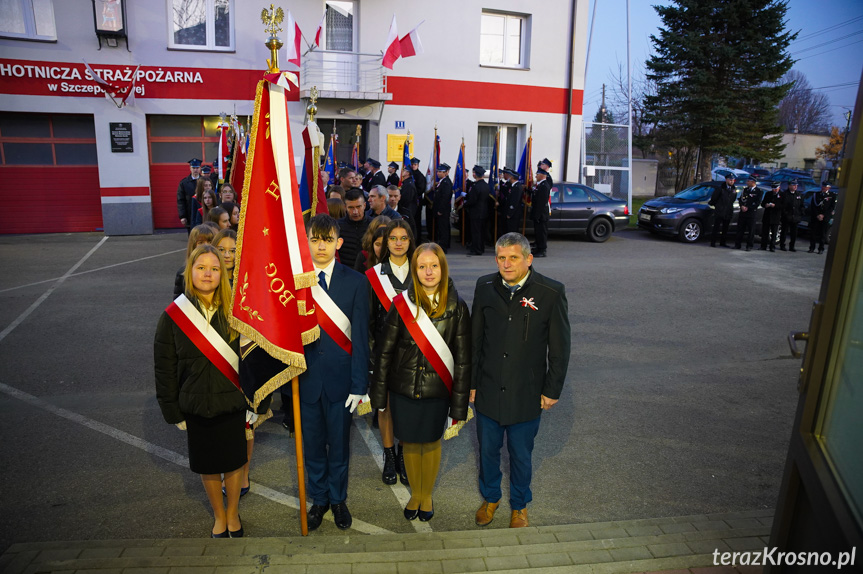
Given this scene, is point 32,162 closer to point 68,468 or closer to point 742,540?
point 68,468

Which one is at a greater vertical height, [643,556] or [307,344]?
[307,344]

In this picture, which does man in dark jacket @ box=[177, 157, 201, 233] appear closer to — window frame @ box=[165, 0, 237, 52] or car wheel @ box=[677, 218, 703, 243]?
window frame @ box=[165, 0, 237, 52]

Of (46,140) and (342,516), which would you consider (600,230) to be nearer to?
(342,516)

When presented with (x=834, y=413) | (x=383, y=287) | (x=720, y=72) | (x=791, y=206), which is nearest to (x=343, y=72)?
(x=791, y=206)

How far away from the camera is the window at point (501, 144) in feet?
64.4

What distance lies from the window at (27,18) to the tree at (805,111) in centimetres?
7348

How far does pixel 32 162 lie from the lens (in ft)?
54.7

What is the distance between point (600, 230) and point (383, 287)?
1397cm

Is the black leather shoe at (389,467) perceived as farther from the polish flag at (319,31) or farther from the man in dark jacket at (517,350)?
the polish flag at (319,31)

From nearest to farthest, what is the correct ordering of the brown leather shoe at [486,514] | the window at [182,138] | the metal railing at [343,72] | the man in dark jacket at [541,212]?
the brown leather shoe at [486,514], the man in dark jacket at [541,212], the window at [182,138], the metal railing at [343,72]

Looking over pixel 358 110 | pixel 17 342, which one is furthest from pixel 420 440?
pixel 358 110

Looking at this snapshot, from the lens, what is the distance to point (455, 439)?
5250 mm

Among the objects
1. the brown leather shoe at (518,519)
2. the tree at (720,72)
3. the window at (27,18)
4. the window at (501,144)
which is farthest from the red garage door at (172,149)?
the tree at (720,72)

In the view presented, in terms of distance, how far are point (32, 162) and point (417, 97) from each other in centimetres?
1068
